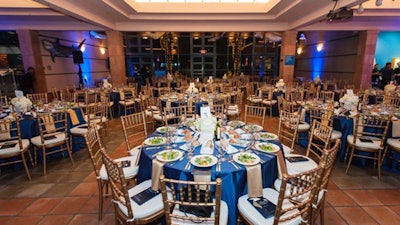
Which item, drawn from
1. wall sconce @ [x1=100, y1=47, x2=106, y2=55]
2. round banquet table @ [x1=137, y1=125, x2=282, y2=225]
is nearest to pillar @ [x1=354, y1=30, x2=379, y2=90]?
round banquet table @ [x1=137, y1=125, x2=282, y2=225]

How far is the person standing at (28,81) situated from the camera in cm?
894

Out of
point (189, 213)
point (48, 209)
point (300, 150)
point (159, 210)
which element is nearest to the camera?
point (189, 213)

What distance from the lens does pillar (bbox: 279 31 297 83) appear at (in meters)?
9.70

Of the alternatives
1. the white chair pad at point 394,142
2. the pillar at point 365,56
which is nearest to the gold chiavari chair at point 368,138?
the white chair pad at point 394,142

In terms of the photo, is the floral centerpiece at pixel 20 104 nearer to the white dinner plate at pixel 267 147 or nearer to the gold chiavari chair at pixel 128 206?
the gold chiavari chair at pixel 128 206

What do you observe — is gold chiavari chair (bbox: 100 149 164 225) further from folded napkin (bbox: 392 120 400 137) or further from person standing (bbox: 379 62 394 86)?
person standing (bbox: 379 62 394 86)

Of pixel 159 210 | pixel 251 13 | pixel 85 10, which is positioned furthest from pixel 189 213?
pixel 251 13

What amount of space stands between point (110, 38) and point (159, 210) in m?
9.24

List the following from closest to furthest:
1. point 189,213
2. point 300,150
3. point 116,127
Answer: point 189,213 → point 300,150 → point 116,127

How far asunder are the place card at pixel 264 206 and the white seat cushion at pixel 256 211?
3 centimetres

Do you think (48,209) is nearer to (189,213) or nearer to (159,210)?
(159,210)

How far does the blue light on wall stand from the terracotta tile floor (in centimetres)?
1014

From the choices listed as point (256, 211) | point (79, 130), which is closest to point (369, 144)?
point (256, 211)

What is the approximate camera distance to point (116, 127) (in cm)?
586
